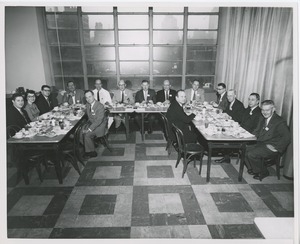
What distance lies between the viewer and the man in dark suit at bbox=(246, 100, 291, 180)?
3574 millimetres

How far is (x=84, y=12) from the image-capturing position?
7.12 metres

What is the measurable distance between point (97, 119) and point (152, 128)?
210cm

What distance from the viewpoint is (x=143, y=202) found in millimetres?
3266

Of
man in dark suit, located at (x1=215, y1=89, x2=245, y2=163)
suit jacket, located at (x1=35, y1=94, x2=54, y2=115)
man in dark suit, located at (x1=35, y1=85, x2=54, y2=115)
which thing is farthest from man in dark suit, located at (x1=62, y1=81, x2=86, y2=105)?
man in dark suit, located at (x1=215, y1=89, x2=245, y2=163)

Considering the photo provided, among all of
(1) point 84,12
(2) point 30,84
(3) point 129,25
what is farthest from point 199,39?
(2) point 30,84

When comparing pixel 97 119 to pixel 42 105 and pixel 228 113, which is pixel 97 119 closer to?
pixel 42 105

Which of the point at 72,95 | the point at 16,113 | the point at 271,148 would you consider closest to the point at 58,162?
the point at 16,113

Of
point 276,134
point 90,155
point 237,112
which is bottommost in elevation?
point 90,155

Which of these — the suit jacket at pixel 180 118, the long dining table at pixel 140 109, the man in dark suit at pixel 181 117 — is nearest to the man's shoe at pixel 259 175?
the man in dark suit at pixel 181 117

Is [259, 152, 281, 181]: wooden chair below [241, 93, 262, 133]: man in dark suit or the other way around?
below

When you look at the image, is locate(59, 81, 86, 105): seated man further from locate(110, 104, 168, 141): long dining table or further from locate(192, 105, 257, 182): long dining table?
locate(192, 105, 257, 182): long dining table

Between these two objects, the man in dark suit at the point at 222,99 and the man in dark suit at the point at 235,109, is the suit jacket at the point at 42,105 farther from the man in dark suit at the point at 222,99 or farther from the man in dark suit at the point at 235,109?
A: the man in dark suit at the point at 235,109

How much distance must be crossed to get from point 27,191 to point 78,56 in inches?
204

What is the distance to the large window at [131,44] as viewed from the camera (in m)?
7.23
